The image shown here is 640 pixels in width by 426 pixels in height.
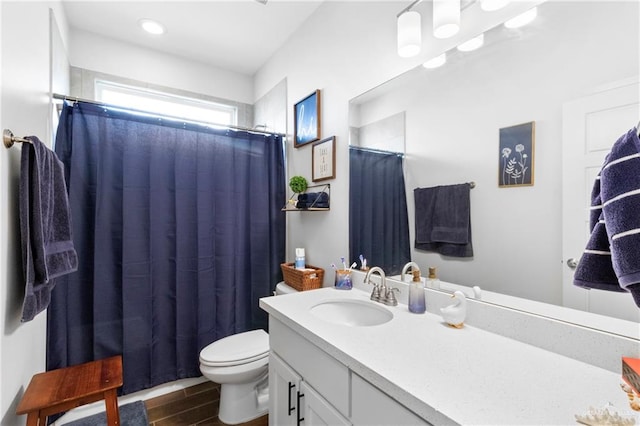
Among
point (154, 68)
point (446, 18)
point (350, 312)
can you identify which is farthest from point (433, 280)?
point (154, 68)

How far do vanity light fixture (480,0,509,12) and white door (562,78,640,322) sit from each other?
1.42 ft

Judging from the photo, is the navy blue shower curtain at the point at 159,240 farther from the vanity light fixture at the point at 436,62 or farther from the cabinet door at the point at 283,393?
the vanity light fixture at the point at 436,62

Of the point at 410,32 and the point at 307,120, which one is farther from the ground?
the point at 410,32

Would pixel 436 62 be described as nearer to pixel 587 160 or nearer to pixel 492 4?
pixel 492 4

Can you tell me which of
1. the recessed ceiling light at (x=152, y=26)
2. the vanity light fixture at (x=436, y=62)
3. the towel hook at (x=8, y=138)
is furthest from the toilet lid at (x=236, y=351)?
the recessed ceiling light at (x=152, y=26)

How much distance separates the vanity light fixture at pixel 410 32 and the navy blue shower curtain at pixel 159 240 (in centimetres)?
133

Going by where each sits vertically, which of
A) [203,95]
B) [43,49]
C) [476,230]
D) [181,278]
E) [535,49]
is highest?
[203,95]

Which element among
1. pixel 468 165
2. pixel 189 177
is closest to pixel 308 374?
pixel 468 165

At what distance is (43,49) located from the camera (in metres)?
1.43

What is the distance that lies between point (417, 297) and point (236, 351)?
1.11m

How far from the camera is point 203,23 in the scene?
212 centimetres

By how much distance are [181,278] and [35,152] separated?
3.73 ft

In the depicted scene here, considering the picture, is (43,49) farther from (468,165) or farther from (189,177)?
(468,165)

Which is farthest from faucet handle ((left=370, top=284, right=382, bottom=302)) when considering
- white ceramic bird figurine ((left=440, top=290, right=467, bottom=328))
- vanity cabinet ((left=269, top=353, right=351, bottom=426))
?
vanity cabinet ((left=269, top=353, right=351, bottom=426))
